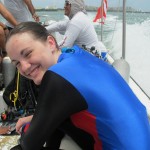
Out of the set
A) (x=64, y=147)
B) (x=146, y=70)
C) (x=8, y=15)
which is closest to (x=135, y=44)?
(x=146, y=70)

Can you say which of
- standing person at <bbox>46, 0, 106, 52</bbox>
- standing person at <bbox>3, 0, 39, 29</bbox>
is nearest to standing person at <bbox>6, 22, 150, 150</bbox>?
standing person at <bbox>46, 0, 106, 52</bbox>

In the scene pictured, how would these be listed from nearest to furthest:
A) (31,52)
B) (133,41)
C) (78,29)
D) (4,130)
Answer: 1. (31,52)
2. (4,130)
3. (78,29)
4. (133,41)

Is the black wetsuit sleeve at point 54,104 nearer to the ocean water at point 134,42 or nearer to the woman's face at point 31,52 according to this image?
the woman's face at point 31,52

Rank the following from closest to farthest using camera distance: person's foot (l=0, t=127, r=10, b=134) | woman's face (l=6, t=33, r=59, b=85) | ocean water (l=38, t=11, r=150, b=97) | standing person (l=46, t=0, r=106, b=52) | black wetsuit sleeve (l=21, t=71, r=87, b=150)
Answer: black wetsuit sleeve (l=21, t=71, r=87, b=150) → woman's face (l=6, t=33, r=59, b=85) → person's foot (l=0, t=127, r=10, b=134) → standing person (l=46, t=0, r=106, b=52) → ocean water (l=38, t=11, r=150, b=97)

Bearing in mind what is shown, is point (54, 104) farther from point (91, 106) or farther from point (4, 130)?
point (4, 130)

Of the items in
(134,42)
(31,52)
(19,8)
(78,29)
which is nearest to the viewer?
(31,52)

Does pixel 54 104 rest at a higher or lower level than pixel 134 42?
higher

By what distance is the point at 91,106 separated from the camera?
0.94 metres

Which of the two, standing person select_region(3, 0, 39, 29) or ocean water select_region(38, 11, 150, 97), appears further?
ocean water select_region(38, 11, 150, 97)

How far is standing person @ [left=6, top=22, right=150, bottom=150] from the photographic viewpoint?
927mm

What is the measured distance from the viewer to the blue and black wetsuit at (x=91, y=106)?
0.93 m

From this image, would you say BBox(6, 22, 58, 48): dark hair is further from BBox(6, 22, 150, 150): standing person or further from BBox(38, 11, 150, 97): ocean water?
BBox(38, 11, 150, 97): ocean water

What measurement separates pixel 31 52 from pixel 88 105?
0.30 m

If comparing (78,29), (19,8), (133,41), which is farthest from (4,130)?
(133,41)
